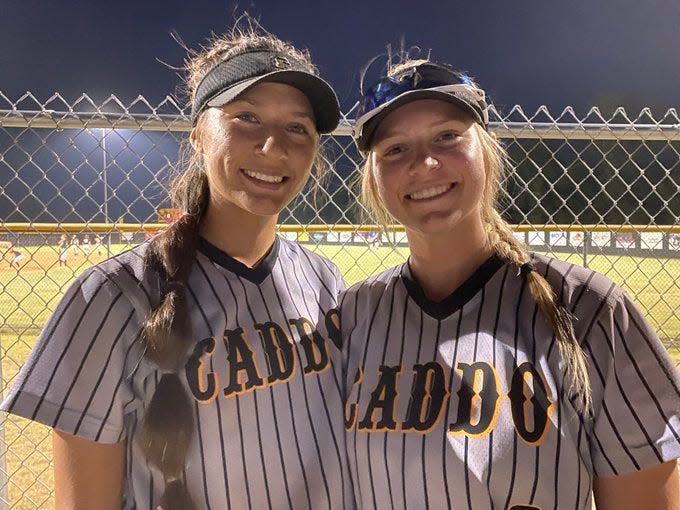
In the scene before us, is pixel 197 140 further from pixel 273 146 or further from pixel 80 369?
pixel 80 369

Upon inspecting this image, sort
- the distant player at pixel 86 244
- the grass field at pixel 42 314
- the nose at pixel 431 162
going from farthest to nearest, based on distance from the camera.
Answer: the distant player at pixel 86 244, the grass field at pixel 42 314, the nose at pixel 431 162

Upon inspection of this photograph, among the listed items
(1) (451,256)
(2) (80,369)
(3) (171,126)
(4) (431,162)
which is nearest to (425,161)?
(4) (431,162)

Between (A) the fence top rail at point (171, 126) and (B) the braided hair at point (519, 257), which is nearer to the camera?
(B) the braided hair at point (519, 257)

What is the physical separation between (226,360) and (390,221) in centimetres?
85

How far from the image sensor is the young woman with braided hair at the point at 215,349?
4.66 ft

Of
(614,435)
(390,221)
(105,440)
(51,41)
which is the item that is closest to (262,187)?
(390,221)

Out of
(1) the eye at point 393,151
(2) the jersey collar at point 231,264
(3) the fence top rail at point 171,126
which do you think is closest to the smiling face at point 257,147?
(2) the jersey collar at point 231,264

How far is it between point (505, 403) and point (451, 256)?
44cm

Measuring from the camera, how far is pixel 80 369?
141cm

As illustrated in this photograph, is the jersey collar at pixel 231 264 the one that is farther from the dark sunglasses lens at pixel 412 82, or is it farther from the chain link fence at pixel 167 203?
the dark sunglasses lens at pixel 412 82

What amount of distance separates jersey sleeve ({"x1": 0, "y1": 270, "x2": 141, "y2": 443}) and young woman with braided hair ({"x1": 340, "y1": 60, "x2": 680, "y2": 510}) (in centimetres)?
63

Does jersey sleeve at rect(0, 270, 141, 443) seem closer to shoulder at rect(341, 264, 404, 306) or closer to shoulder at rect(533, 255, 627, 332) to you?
shoulder at rect(341, 264, 404, 306)

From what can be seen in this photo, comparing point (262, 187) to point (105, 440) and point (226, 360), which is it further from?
point (105, 440)

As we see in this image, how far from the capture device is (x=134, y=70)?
41.8 metres
